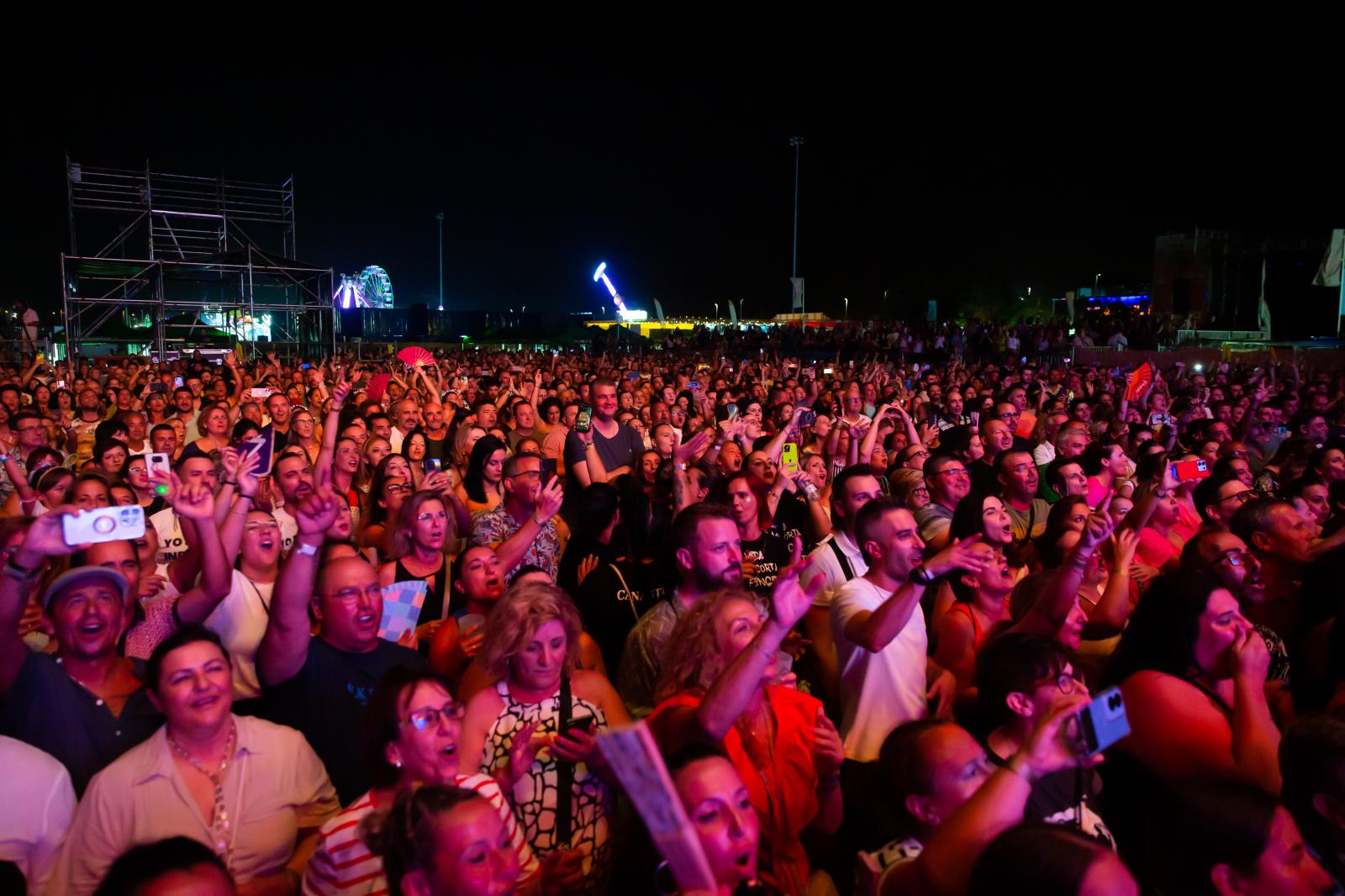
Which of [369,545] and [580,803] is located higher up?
[369,545]

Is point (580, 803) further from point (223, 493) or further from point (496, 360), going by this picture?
point (496, 360)

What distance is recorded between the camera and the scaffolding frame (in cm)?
2000

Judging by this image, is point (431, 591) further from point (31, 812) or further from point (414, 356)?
point (414, 356)

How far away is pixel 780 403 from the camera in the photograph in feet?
33.3

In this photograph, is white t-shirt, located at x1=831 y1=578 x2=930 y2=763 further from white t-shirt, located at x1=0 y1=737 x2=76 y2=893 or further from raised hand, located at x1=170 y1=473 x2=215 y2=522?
white t-shirt, located at x1=0 y1=737 x2=76 y2=893

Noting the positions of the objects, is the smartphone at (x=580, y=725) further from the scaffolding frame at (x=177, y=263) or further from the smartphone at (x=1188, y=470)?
the scaffolding frame at (x=177, y=263)

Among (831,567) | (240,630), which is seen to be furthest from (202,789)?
(831,567)

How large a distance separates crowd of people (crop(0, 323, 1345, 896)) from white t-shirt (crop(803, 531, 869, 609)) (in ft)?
0.06

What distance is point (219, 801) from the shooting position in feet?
8.30

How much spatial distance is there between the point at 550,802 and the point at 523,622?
57 cm

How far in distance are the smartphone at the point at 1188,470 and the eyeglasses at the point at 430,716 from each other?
138 inches

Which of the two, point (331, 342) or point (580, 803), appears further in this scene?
point (331, 342)

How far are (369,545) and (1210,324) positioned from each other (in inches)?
1150

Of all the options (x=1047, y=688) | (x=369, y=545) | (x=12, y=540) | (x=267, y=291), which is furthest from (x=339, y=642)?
(x=267, y=291)
